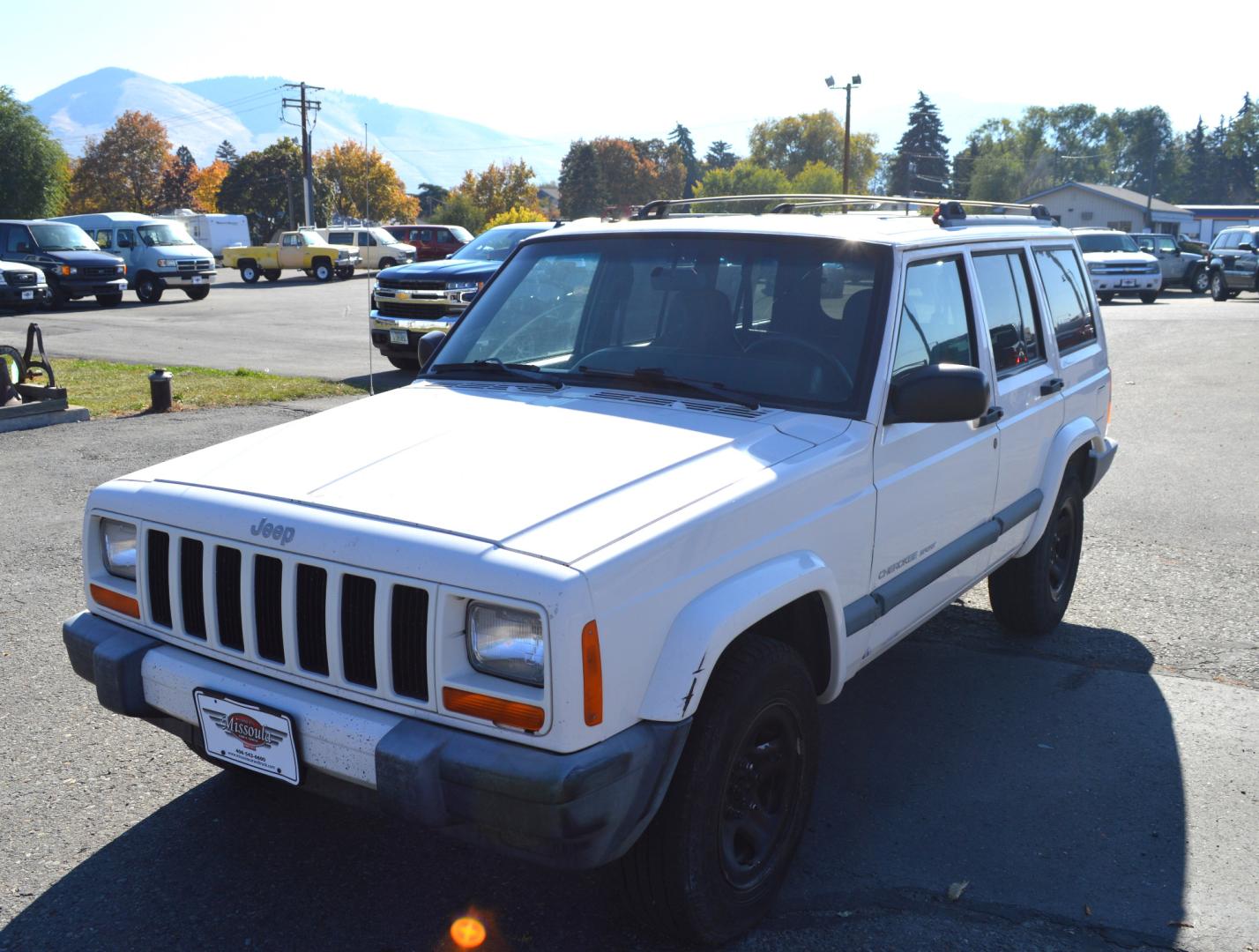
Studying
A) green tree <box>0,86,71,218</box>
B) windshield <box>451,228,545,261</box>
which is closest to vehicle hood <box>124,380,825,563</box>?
windshield <box>451,228,545,261</box>

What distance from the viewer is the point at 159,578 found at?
3162mm

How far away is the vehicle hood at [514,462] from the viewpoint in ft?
9.04

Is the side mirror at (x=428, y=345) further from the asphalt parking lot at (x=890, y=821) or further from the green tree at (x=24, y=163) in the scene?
the green tree at (x=24, y=163)

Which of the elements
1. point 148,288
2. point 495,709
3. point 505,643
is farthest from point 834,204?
→ point 148,288

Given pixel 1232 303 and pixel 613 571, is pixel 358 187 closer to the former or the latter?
pixel 1232 303

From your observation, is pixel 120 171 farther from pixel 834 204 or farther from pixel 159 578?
pixel 159 578

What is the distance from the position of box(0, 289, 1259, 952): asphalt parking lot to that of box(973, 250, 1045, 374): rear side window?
143 cm

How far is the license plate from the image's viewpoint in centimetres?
281

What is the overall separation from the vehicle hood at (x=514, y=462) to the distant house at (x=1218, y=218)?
4174 inches

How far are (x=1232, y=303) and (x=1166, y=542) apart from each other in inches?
1022

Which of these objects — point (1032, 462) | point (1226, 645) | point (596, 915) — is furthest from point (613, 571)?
point (1226, 645)

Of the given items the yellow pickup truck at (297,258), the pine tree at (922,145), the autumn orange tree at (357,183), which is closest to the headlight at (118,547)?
the yellow pickup truck at (297,258)

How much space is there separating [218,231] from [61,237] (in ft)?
74.8

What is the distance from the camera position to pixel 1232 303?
96.4 feet
